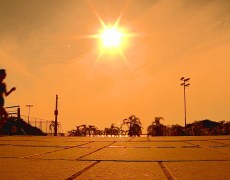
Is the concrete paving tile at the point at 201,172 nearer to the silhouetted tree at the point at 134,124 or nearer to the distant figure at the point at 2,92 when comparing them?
the distant figure at the point at 2,92

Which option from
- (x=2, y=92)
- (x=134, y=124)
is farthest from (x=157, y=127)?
(x=2, y=92)

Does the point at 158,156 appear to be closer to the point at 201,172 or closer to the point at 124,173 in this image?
the point at 201,172

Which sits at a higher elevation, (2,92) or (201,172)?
(2,92)

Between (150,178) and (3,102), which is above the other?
(3,102)

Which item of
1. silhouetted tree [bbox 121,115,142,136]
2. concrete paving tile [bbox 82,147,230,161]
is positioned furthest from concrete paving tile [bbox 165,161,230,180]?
silhouetted tree [bbox 121,115,142,136]

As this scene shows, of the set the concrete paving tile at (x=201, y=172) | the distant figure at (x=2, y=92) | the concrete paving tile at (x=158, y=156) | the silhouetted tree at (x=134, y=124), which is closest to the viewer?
the concrete paving tile at (x=201, y=172)

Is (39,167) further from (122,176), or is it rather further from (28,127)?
(28,127)

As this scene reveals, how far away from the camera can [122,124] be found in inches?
2325

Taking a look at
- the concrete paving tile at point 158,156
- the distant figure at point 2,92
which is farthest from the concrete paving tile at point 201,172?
the distant figure at point 2,92

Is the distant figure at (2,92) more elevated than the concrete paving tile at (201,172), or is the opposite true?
the distant figure at (2,92)

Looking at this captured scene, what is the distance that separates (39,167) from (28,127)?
35.4m

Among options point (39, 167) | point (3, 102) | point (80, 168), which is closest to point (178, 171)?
point (80, 168)

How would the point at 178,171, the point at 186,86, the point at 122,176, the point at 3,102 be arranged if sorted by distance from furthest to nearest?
the point at 186,86, the point at 3,102, the point at 178,171, the point at 122,176

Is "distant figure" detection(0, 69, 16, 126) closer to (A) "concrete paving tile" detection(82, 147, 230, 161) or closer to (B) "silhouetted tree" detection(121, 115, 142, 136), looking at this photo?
(A) "concrete paving tile" detection(82, 147, 230, 161)
